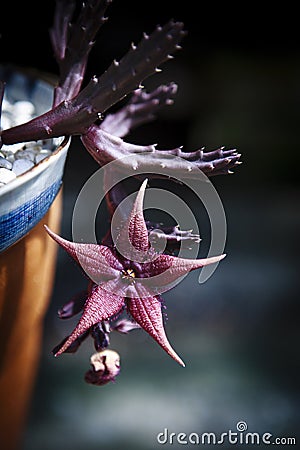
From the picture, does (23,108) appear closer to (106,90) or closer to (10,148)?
(10,148)

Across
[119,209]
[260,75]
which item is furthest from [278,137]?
[119,209]

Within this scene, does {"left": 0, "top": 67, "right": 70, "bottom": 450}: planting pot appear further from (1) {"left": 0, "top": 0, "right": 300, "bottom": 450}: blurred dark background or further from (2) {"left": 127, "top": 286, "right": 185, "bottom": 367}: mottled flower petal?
(1) {"left": 0, "top": 0, "right": 300, "bottom": 450}: blurred dark background

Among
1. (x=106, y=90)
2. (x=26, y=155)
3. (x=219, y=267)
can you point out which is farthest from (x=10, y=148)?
(x=219, y=267)

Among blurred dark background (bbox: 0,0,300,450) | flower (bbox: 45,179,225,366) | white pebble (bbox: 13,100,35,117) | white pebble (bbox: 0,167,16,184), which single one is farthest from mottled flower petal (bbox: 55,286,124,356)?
blurred dark background (bbox: 0,0,300,450)

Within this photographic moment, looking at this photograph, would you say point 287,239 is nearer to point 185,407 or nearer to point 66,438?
Result: point 185,407

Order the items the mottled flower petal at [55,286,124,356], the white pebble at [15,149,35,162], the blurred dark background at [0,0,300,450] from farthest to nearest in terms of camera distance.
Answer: the blurred dark background at [0,0,300,450]
the white pebble at [15,149,35,162]
the mottled flower petal at [55,286,124,356]

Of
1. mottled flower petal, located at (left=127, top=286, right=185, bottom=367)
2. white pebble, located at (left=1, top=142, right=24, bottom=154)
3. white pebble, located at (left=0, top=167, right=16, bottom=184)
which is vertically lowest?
mottled flower petal, located at (left=127, top=286, right=185, bottom=367)

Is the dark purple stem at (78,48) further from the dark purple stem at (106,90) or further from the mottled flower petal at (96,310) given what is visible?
the mottled flower petal at (96,310)
